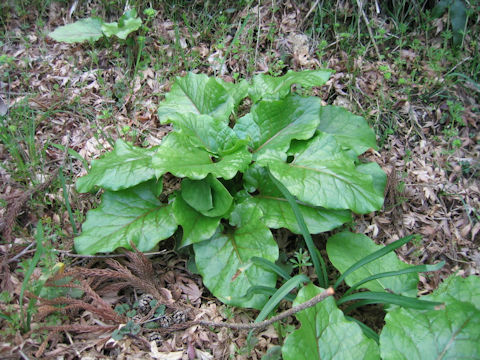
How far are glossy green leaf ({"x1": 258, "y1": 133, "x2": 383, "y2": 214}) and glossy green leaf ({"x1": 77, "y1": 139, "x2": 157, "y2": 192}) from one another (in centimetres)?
74

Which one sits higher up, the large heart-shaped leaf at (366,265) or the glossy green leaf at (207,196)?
A: the glossy green leaf at (207,196)

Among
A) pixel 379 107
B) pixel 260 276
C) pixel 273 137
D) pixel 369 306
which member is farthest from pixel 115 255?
pixel 379 107

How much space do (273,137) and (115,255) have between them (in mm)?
1314

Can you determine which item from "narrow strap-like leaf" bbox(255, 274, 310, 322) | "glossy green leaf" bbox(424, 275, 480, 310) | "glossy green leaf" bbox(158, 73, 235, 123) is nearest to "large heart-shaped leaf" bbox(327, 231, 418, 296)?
"glossy green leaf" bbox(424, 275, 480, 310)

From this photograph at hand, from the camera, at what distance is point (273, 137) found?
8.56ft

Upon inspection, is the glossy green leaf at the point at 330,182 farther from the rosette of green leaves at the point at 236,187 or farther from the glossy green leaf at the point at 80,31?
the glossy green leaf at the point at 80,31

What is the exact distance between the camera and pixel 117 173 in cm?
231

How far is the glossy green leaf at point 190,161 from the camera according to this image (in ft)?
6.62

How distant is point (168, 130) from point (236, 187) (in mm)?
906

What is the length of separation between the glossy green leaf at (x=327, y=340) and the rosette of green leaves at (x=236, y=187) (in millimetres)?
315

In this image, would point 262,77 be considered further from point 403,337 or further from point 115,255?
point 403,337

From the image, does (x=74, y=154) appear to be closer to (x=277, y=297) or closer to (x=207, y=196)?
(x=207, y=196)

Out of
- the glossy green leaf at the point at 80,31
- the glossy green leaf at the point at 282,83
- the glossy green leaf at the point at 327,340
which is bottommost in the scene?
the glossy green leaf at the point at 327,340

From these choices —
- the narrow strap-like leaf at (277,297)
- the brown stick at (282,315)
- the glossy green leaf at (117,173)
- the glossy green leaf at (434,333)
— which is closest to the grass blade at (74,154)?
the glossy green leaf at (117,173)
